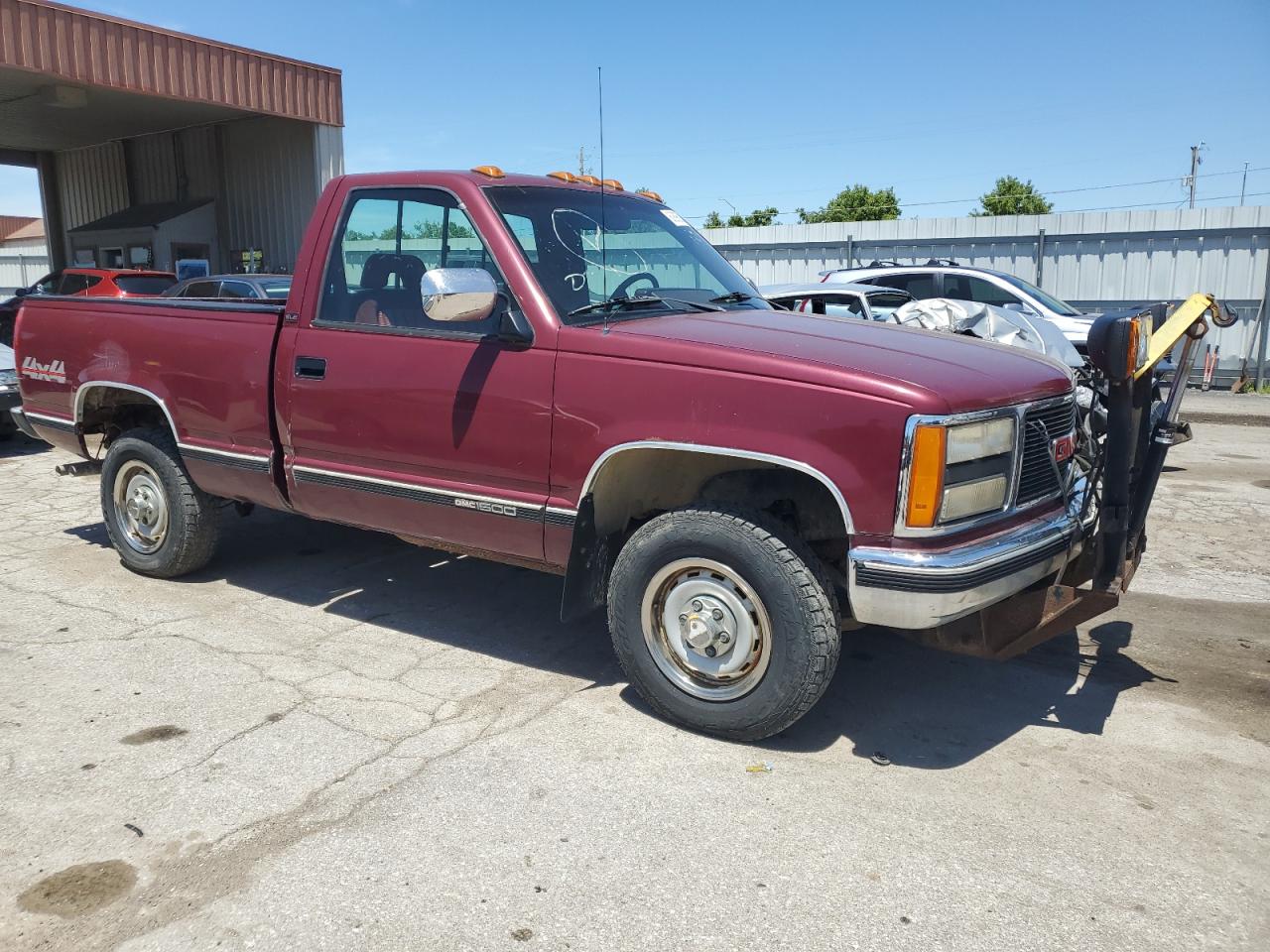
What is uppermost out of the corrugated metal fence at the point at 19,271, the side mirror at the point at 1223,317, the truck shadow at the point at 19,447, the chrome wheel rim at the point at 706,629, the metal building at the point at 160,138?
the metal building at the point at 160,138

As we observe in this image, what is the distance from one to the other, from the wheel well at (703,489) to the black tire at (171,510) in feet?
8.62

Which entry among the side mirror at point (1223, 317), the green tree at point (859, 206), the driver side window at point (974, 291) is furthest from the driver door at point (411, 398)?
the green tree at point (859, 206)

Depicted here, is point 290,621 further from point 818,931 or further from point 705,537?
point 818,931

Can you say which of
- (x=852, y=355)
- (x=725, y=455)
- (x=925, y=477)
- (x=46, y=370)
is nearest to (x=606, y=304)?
(x=725, y=455)

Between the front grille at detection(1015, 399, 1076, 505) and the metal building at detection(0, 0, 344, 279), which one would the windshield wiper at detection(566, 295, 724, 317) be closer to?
the front grille at detection(1015, 399, 1076, 505)

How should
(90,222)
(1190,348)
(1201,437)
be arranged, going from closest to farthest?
1. (1190,348)
2. (1201,437)
3. (90,222)

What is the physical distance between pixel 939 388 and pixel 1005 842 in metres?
1.41

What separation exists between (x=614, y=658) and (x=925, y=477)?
197cm

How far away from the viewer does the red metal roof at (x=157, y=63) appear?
47.4ft

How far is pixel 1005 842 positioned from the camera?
9.94 ft

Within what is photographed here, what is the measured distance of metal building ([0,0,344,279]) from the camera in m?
15.3

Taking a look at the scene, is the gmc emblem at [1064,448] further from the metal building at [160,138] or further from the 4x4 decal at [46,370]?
the metal building at [160,138]

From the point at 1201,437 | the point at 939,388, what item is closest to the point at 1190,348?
the point at 939,388

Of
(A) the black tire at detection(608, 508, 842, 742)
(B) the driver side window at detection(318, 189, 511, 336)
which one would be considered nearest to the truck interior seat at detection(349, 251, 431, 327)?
(B) the driver side window at detection(318, 189, 511, 336)
